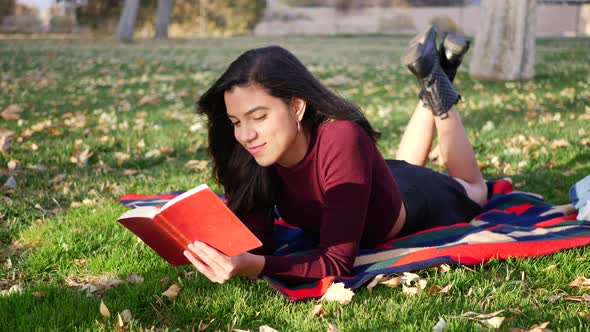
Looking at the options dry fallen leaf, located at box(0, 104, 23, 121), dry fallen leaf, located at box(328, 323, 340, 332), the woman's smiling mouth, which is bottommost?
dry fallen leaf, located at box(328, 323, 340, 332)

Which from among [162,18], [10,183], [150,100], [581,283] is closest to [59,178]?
[10,183]

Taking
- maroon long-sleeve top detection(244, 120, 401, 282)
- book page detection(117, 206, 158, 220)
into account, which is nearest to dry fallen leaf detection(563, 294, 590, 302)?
maroon long-sleeve top detection(244, 120, 401, 282)

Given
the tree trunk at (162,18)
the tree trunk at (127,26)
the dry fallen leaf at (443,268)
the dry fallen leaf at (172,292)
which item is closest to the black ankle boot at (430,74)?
the dry fallen leaf at (443,268)

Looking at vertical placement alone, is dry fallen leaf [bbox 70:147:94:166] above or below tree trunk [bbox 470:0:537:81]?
below

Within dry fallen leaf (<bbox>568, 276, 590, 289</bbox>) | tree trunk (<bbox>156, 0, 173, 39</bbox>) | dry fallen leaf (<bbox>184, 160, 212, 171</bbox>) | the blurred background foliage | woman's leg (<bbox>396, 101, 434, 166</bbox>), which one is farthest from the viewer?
the blurred background foliage

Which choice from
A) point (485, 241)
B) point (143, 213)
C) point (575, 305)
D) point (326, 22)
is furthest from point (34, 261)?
point (326, 22)

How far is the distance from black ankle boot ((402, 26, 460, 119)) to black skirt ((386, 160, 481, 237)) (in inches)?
18.3

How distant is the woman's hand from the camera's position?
7.69 feet

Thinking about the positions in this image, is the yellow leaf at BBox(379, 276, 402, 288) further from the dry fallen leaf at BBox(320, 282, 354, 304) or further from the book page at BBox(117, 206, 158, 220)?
the book page at BBox(117, 206, 158, 220)

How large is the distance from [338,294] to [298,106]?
778 mm

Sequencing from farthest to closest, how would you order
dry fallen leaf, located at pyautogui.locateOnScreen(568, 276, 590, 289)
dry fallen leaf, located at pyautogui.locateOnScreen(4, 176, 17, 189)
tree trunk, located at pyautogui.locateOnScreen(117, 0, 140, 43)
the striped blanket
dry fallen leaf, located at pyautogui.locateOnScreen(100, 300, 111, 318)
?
tree trunk, located at pyautogui.locateOnScreen(117, 0, 140, 43) < dry fallen leaf, located at pyautogui.locateOnScreen(4, 176, 17, 189) < the striped blanket < dry fallen leaf, located at pyautogui.locateOnScreen(568, 276, 590, 289) < dry fallen leaf, located at pyautogui.locateOnScreen(100, 300, 111, 318)

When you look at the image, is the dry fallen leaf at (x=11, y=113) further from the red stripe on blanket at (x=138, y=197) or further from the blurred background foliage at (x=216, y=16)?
the blurred background foliage at (x=216, y=16)

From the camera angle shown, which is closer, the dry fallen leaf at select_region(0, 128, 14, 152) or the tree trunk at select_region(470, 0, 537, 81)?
the dry fallen leaf at select_region(0, 128, 14, 152)

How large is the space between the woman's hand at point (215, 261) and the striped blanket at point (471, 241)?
22 centimetres
